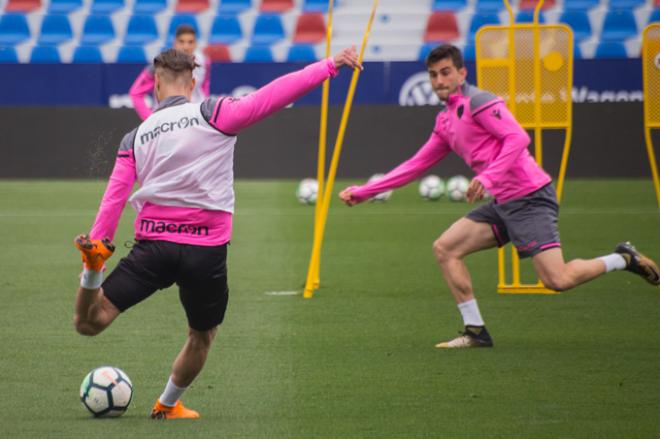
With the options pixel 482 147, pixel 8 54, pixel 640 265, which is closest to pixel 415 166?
pixel 482 147

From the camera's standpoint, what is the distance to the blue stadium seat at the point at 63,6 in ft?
88.6

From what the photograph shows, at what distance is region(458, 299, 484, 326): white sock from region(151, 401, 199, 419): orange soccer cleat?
2.61m

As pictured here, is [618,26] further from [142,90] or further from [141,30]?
[142,90]

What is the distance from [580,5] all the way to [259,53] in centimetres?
660

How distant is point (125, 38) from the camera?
2667cm

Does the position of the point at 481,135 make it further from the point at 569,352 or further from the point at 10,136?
the point at 10,136

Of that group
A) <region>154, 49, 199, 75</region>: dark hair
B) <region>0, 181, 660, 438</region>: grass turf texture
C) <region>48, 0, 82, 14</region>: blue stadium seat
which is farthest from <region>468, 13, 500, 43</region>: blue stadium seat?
<region>154, 49, 199, 75</region>: dark hair

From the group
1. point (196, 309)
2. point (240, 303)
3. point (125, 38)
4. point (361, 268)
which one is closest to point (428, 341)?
point (240, 303)

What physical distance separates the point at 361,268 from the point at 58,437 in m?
6.82

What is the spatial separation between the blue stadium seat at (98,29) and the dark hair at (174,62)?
70.2 feet

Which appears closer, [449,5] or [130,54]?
[130,54]

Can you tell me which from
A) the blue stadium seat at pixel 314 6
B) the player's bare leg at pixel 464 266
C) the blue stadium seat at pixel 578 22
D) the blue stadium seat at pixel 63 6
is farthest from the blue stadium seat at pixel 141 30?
the player's bare leg at pixel 464 266

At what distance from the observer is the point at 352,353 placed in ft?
25.4

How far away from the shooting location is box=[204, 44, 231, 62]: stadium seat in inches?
997
